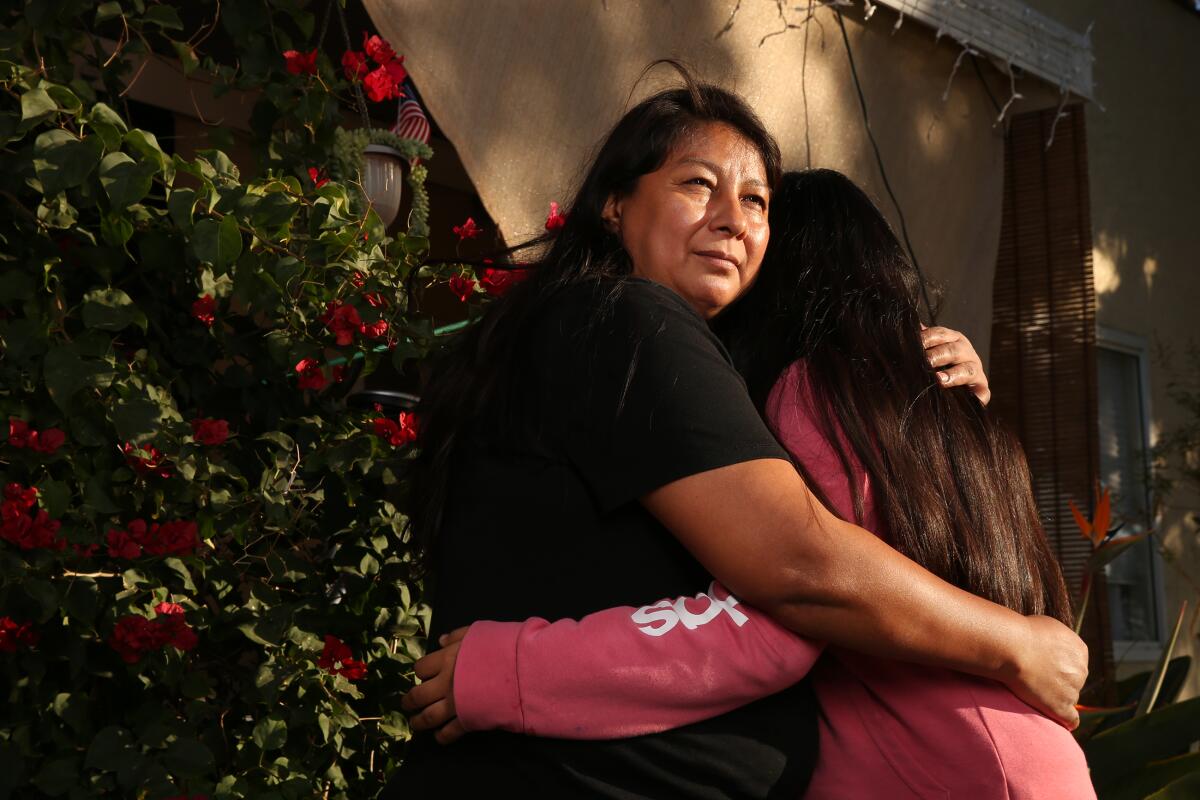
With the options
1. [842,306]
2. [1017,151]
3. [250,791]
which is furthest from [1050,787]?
[1017,151]

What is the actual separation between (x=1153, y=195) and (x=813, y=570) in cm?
669

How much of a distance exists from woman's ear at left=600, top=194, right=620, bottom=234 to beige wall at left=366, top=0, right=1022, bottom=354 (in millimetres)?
1000

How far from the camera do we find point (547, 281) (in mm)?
1583

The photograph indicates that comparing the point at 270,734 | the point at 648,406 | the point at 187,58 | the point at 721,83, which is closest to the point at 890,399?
the point at 648,406

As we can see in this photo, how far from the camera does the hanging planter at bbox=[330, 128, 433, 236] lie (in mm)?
2472

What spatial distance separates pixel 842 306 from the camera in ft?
5.35

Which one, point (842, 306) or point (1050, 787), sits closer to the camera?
point (1050, 787)

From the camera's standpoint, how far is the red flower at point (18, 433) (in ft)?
6.64

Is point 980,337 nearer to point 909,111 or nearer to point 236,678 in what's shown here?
point 909,111

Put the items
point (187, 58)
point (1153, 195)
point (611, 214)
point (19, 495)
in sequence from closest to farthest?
point (611, 214), point (19, 495), point (187, 58), point (1153, 195)

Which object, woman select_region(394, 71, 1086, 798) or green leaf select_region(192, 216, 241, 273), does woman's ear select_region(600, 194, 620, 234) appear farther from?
green leaf select_region(192, 216, 241, 273)

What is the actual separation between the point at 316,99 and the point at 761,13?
1.42 m

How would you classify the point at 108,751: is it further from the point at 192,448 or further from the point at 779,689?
the point at 779,689

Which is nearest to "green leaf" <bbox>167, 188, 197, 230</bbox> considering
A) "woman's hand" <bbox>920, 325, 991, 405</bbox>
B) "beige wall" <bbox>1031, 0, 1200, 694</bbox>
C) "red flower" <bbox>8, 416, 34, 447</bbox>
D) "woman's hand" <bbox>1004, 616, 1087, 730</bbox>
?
"red flower" <bbox>8, 416, 34, 447</bbox>
